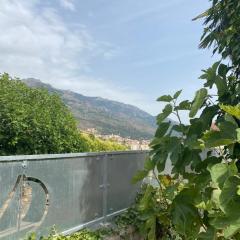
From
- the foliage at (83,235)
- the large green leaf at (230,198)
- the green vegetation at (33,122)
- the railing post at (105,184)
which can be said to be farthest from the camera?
the green vegetation at (33,122)

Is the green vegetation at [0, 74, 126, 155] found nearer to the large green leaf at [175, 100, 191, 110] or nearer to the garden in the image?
→ the garden

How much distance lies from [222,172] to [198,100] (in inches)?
42.2

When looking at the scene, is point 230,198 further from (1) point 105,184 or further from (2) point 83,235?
(1) point 105,184

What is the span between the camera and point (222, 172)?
2732 millimetres

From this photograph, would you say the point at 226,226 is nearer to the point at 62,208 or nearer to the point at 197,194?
the point at 197,194

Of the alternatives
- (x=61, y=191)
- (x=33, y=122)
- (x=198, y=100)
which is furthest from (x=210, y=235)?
(x=33, y=122)

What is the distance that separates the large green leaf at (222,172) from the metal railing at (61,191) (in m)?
1.93

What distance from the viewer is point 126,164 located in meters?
6.62

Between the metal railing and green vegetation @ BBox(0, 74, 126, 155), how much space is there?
1.77 m

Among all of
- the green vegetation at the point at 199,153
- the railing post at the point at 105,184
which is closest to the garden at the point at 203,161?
the green vegetation at the point at 199,153

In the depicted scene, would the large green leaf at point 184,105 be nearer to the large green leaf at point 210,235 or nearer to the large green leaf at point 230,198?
the large green leaf at point 210,235

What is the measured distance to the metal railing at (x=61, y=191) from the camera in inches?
159

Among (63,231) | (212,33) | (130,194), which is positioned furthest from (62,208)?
(212,33)

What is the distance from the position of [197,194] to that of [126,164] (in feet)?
10.2
